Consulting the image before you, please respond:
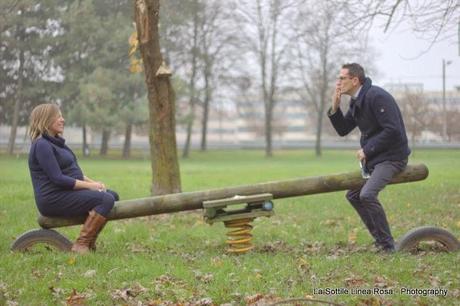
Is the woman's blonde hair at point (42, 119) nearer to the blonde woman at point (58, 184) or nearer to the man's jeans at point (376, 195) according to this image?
the blonde woman at point (58, 184)

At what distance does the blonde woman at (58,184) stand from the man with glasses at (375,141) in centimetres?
290

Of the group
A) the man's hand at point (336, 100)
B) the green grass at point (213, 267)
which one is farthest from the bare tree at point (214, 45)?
the man's hand at point (336, 100)

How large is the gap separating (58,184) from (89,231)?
0.65 metres

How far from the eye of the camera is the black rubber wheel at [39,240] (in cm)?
725

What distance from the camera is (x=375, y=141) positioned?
705 centimetres

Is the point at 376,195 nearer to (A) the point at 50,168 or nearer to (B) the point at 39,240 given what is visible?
(A) the point at 50,168

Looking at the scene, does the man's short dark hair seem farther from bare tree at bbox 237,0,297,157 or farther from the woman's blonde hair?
Answer: bare tree at bbox 237,0,297,157

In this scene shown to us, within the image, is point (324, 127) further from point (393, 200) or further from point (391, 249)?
point (391, 249)

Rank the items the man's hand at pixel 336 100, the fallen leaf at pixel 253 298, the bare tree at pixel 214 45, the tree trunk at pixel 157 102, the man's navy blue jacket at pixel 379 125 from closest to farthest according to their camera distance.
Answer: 1. the fallen leaf at pixel 253 298
2. the man's navy blue jacket at pixel 379 125
3. the man's hand at pixel 336 100
4. the tree trunk at pixel 157 102
5. the bare tree at pixel 214 45

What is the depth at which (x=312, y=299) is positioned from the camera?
4988 millimetres

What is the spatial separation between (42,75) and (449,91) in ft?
104

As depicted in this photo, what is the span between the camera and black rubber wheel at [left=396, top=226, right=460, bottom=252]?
712 cm

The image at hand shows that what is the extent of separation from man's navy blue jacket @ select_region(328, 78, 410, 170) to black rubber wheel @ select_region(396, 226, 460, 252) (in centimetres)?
85

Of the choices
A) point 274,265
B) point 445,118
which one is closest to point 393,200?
point 274,265
